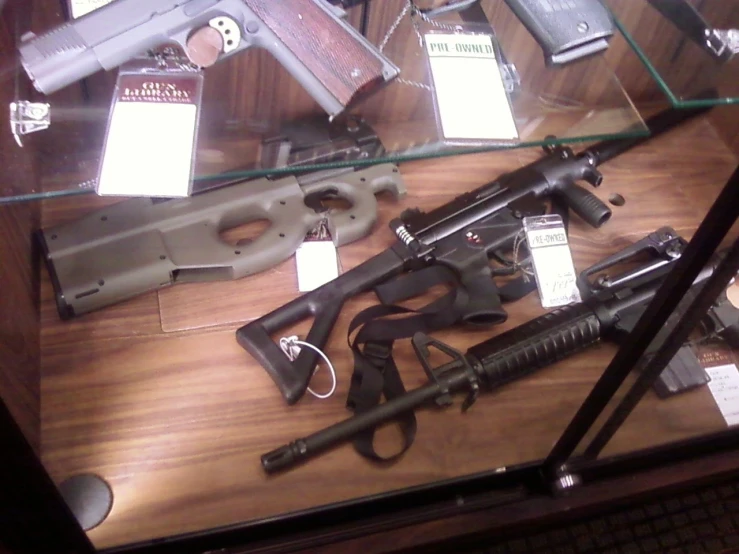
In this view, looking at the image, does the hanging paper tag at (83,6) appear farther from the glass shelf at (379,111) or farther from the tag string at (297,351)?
the tag string at (297,351)

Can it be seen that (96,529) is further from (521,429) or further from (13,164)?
(521,429)

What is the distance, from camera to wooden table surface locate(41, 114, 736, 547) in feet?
3.02

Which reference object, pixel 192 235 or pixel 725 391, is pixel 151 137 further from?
pixel 725 391

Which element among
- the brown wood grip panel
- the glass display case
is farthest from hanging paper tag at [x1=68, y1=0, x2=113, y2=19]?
the brown wood grip panel

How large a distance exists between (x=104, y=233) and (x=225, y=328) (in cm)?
21

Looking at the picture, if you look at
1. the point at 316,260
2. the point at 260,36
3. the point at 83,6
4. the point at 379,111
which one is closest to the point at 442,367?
the point at 316,260

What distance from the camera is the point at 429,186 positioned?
120 cm

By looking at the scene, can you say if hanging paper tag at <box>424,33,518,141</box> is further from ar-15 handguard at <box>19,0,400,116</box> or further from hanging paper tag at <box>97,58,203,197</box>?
hanging paper tag at <box>97,58,203,197</box>

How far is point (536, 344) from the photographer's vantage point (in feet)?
3.37

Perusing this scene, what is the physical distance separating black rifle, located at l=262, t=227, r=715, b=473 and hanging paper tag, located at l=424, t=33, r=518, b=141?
332 millimetres

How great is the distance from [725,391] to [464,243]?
1.50 ft

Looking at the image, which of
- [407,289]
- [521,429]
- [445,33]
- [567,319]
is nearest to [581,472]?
[521,429]

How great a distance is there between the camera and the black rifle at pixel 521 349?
0.95m

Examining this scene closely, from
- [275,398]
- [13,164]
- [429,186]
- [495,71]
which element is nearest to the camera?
[13,164]
